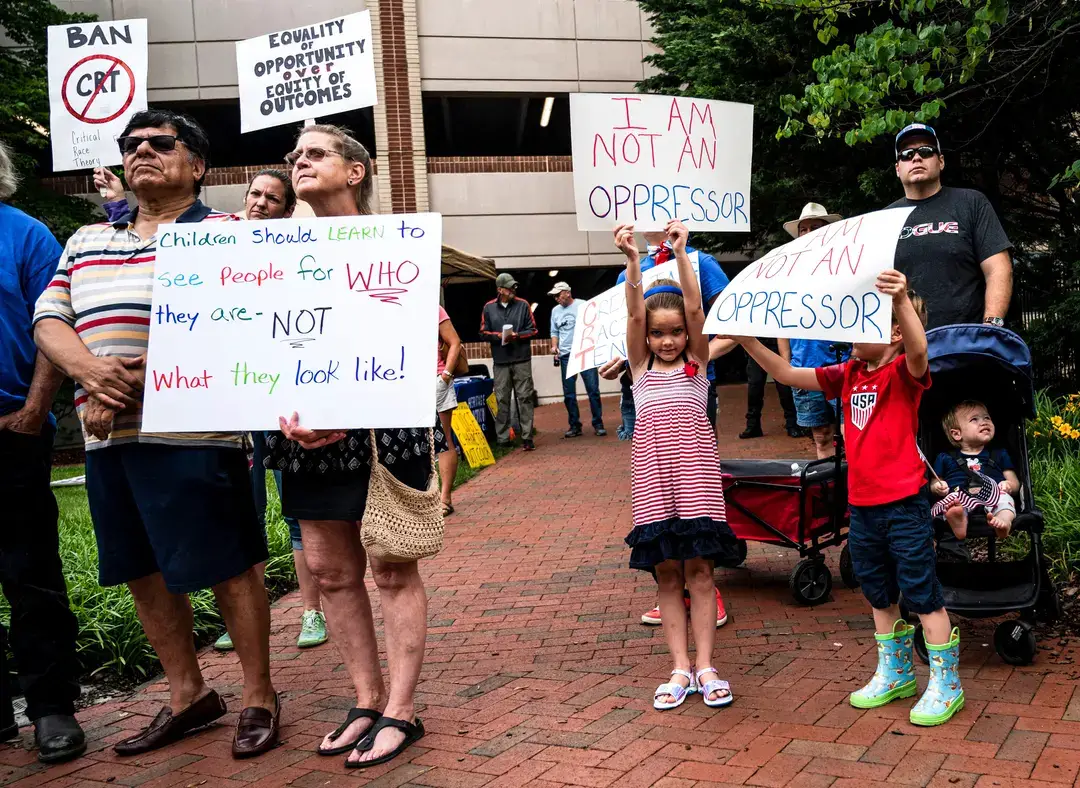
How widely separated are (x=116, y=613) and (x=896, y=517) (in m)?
3.81

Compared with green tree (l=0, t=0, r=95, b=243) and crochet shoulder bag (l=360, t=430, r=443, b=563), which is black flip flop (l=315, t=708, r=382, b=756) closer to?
crochet shoulder bag (l=360, t=430, r=443, b=563)

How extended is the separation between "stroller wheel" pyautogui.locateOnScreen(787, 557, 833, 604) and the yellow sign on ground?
6.54 meters

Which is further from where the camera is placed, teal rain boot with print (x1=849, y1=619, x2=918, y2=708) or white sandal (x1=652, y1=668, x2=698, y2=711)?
white sandal (x1=652, y1=668, x2=698, y2=711)

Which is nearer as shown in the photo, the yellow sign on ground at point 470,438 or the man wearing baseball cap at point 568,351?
the yellow sign on ground at point 470,438

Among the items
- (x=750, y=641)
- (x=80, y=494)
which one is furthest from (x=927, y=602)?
(x=80, y=494)

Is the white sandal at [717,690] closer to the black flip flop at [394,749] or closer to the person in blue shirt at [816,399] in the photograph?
the black flip flop at [394,749]

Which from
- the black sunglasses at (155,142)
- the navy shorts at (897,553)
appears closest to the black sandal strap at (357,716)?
the navy shorts at (897,553)

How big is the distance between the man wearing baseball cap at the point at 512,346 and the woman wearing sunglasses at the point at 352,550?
8.95 meters

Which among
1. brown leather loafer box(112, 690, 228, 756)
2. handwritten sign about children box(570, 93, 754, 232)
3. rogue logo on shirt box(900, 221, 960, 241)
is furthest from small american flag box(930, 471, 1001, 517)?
brown leather loafer box(112, 690, 228, 756)

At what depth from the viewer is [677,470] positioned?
391cm

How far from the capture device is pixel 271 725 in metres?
3.67

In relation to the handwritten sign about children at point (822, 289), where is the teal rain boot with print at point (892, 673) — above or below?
below

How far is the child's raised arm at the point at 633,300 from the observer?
3.85m

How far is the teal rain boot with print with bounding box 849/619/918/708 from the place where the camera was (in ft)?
11.9
